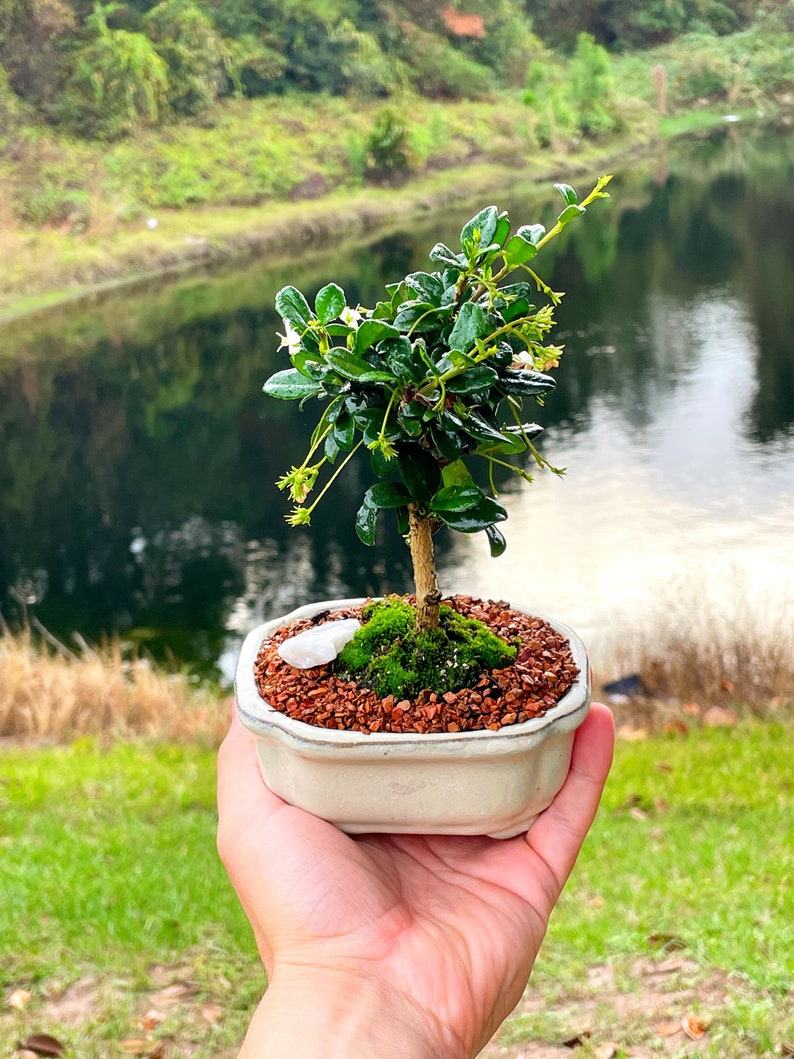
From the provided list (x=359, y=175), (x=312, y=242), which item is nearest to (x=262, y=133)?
(x=359, y=175)

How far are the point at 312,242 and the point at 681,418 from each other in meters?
6.72

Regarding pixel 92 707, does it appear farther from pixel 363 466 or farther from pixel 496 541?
pixel 363 466

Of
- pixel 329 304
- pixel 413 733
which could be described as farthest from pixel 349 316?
pixel 413 733

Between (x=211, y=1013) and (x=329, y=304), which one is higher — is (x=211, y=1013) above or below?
below

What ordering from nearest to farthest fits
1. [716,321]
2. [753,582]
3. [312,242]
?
[753,582]
[716,321]
[312,242]

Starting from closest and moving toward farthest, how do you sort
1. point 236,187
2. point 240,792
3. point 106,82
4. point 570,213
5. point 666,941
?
1. point 570,213
2. point 240,792
3. point 666,941
4. point 236,187
5. point 106,82

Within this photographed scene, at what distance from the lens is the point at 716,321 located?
11.4 m

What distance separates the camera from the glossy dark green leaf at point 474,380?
2.74 ft

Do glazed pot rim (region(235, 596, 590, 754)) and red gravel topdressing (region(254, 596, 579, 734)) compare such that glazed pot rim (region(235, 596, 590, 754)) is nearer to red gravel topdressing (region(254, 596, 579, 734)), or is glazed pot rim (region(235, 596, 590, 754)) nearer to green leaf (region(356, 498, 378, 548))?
red gravel topdressing (region(254, 596, 579, 734))

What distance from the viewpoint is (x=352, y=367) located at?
2.73ft

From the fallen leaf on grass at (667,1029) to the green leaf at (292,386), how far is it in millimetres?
1308

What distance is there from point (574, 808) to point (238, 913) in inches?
52.5

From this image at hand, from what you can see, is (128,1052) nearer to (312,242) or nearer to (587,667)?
(587,667)

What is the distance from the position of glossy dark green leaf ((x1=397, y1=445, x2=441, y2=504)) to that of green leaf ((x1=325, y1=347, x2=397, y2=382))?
0.28 ft
